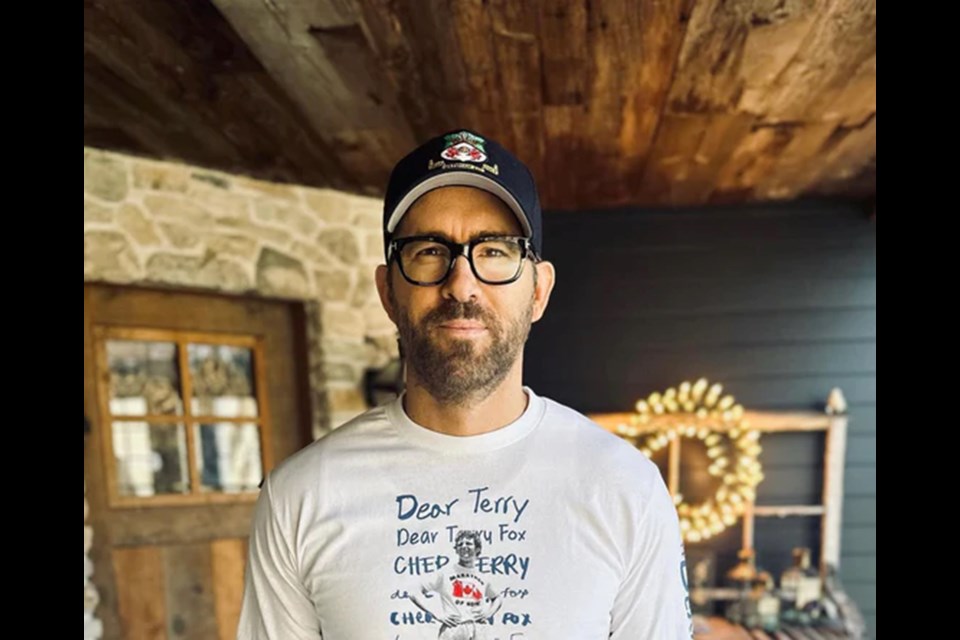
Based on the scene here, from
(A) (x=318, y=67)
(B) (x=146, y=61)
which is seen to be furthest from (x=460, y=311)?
(B) (x=146, y=61)

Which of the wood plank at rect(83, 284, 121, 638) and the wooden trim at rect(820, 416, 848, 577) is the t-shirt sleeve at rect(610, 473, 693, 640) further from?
the wooden trim at rect(820, 416, 848, 577)

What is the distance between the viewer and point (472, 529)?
121 centimetres

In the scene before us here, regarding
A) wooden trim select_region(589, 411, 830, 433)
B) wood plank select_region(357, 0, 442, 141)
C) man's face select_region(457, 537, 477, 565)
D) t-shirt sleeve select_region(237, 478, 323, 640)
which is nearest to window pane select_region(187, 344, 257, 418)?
wood plank select_region(357, 0, 442, 141)

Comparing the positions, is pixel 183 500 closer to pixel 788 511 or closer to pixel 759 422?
pixel 759 422

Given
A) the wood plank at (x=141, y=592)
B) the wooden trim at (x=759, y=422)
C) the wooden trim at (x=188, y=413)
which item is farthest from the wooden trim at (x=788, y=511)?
the wood plank at (x=141, y=592)

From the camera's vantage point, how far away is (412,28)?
1.98m

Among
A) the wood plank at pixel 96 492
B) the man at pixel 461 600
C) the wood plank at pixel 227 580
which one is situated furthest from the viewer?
the wood plank at pixel 227 580

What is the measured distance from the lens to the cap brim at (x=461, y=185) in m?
1.31

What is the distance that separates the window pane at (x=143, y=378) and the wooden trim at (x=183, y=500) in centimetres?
32

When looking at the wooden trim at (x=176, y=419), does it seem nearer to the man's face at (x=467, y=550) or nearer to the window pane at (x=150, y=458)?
the window pane at (x=150, y=458)

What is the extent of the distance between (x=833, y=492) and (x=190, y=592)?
2.88 metres
